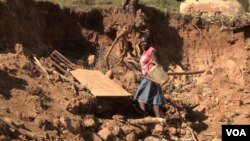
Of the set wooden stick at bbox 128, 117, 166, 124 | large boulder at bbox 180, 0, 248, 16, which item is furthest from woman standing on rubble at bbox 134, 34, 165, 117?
large boulder at bbox 180, 0, 248, 16

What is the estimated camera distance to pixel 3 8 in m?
8.48

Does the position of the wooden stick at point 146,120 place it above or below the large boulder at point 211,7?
below

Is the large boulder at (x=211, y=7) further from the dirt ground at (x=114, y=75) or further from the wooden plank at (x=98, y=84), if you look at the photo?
the wooden plank at (x=98, y=84)

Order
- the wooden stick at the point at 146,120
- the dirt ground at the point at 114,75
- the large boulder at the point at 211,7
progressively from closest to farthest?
the dirt ground at the point at 114,75 < the wooden stick at the point at 146,120 < the large boulder at the point at 211,7

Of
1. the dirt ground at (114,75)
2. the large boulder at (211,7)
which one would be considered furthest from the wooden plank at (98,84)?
the large boulder at (211,7)

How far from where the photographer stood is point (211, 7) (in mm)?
13242

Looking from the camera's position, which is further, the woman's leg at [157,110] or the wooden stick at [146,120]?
the woman's leg at [157,110]

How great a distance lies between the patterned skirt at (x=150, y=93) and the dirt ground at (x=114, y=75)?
38cm

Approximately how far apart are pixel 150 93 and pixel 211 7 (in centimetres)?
595

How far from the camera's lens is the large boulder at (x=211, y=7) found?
13195 mm

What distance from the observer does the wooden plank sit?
25.9 feet

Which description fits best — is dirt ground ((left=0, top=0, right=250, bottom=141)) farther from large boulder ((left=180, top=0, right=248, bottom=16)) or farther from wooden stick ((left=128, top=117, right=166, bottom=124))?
large boulder ((left=180, top=0, right=248, bottom=16))

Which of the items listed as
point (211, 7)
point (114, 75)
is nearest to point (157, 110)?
point (114, 75)

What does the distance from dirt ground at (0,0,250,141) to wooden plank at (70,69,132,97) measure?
0.14 metres
